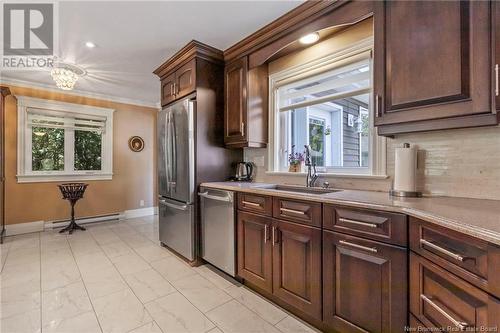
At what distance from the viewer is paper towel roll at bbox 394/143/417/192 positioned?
5.32 feet

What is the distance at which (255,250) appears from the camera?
203cm

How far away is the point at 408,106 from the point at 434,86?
0.16m

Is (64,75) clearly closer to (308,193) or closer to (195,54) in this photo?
(195,54)

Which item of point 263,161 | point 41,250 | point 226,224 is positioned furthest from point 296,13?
point 41,250

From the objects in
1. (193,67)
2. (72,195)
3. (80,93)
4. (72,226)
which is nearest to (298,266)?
(193,67)

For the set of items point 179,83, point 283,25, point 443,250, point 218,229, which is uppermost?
point 283,25

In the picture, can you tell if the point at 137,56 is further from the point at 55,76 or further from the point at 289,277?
the point at 289,277

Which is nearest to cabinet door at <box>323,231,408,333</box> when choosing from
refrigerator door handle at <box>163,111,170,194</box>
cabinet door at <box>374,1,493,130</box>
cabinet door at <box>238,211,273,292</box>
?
cabinet door at <box>238,211,273,292</box>

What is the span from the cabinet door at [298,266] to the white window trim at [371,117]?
2.50ft

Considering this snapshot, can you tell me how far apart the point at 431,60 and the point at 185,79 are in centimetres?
237

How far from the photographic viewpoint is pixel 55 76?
120 inches

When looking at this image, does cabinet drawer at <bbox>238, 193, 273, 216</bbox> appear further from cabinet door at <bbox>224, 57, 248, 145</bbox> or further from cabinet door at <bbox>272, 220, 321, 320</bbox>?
cabinet door at <bbox>224, 57, 248, 145</bbox>

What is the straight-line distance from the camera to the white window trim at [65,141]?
152 inches

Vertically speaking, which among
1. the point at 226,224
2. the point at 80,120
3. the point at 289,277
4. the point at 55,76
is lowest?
the point at 289,277
